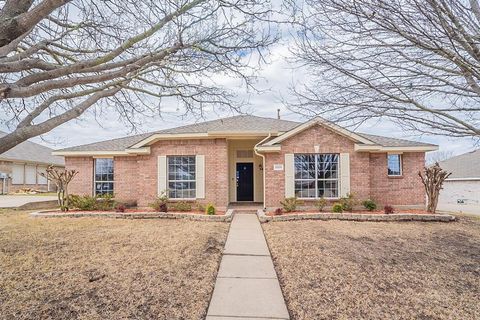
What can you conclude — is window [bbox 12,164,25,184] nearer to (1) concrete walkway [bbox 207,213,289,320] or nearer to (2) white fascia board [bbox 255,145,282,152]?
(2) white fascia board [bbox 255,145,282,152]

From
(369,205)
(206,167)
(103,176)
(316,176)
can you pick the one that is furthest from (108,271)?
(103,176)

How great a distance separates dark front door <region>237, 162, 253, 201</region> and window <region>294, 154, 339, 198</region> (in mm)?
3811

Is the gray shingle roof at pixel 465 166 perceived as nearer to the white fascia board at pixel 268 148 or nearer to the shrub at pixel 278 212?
the white fascia board at pixel 268 148

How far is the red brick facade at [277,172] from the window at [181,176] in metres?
0.36

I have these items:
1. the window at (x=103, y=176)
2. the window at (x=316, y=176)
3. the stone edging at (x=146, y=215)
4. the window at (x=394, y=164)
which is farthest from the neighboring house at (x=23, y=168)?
the window at (x=394, y=164)

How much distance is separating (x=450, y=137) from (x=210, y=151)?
9.80 m

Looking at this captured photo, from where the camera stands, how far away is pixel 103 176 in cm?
1539

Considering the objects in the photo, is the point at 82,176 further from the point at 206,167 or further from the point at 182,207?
the point at 206,167

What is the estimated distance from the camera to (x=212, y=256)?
665 cm

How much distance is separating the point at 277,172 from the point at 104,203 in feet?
25.4

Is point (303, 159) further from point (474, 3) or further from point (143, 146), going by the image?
point (474, 3)

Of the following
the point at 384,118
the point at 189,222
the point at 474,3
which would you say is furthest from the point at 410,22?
the point at 189,222

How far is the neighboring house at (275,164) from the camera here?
12.7m

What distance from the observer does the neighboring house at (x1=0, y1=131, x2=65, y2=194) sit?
27.0 metres
